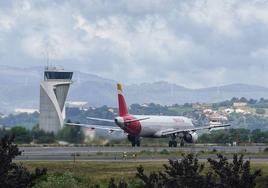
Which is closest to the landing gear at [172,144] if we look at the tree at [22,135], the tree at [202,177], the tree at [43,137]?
the tree at [43,137]

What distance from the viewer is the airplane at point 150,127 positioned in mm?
136500

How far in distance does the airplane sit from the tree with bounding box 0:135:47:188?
291 feet

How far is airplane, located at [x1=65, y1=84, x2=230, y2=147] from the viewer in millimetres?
136500

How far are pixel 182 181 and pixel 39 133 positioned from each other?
10982 centimetres

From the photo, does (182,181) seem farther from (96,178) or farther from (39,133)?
(39,133)


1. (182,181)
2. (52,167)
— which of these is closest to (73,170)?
(52,167)

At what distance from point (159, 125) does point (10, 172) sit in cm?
9589

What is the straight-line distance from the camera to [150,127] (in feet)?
460

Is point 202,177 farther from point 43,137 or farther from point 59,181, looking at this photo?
point 43,137

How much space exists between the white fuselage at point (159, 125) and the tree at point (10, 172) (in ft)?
301

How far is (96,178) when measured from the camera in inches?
2805

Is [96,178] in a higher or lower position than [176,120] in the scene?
lower

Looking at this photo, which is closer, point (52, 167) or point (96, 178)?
point (96, 178)

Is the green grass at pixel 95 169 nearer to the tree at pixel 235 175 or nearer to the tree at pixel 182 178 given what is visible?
the tree at pixel 182 178
